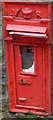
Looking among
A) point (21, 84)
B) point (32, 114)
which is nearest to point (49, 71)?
point (21, 84)

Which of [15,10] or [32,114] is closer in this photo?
[15,10]

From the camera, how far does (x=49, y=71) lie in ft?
11.7

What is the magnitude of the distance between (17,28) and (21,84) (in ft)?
2.27

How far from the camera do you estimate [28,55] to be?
3.63 metres

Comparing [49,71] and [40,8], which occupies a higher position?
[40,8]

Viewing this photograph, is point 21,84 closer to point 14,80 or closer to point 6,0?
point 14,80

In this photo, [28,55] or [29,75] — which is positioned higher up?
[28,55]

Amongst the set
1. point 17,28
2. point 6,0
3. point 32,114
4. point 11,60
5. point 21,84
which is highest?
point 6,0

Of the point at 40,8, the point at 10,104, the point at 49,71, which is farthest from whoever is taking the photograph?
the point at 10,104

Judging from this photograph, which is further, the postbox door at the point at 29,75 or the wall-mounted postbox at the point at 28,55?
the postbox door at the point at 29,75

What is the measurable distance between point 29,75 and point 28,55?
222 millimetres

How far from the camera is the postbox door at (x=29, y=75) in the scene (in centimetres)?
356

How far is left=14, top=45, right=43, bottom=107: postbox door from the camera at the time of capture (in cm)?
356

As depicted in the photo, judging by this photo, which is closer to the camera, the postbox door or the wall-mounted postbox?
the wall-mounted postbox
